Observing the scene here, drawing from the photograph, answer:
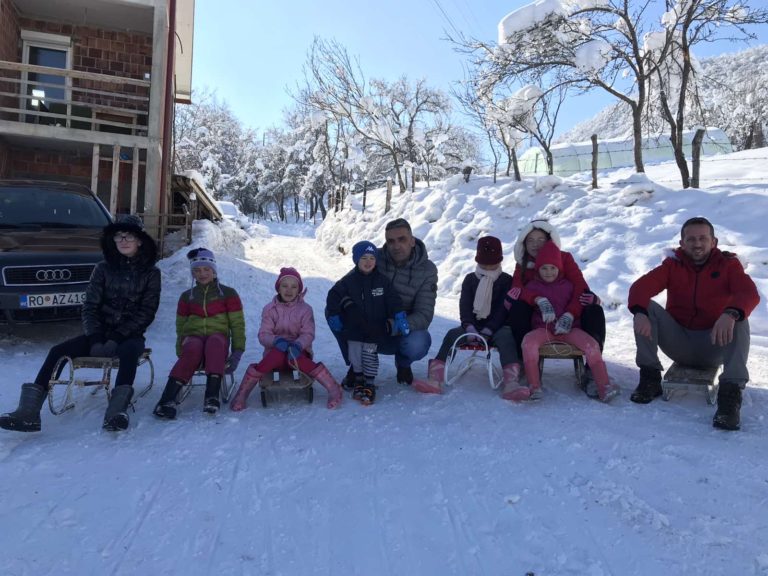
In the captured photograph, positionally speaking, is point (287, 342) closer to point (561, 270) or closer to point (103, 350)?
point (103, 350)

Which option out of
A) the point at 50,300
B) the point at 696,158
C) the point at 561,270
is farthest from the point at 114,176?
the point at 696,158

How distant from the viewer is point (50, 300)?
538 cm

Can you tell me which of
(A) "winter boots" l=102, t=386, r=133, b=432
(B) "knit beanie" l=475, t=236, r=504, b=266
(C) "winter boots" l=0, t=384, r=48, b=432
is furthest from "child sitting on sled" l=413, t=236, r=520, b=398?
(C) "winter boots" l=0, t=384, r=48, b=432

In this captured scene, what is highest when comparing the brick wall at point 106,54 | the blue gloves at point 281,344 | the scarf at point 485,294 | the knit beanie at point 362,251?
the brick wall at point 106,54

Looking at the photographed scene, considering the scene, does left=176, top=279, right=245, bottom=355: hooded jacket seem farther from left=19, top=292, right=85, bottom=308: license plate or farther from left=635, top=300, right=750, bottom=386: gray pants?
left=635, top=300, right=750, bottom=386: gray pants

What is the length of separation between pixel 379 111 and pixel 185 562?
23.0 meters

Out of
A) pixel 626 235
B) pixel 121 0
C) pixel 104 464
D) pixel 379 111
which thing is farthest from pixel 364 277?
pixel 379 111

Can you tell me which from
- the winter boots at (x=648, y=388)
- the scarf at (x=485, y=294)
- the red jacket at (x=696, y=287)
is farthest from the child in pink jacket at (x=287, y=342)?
the red jacket at (x=696, y=287)

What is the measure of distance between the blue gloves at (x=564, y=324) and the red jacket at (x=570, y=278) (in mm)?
93

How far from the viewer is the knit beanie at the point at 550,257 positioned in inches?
177

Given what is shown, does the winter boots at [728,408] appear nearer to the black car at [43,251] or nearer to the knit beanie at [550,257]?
the knit beanie at [550,257]

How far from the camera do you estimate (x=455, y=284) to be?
10547 mm

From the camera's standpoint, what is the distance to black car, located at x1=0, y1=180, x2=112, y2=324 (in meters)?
5.32

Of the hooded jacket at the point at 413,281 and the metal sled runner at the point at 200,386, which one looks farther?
the hooded jacket at the point at 413,281
